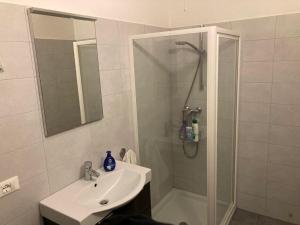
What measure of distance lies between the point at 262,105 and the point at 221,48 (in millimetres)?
776

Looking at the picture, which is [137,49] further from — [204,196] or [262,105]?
[204,196]

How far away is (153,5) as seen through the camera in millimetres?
2473

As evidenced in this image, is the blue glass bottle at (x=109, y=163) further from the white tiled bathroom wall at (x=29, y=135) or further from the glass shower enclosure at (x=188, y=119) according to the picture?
the glass shower enclosure at (x=188, y=119)

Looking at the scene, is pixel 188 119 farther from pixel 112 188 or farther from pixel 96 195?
pixel 96 195

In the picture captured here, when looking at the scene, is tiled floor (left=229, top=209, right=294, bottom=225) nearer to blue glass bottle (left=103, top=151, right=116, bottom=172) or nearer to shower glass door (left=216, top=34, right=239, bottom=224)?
shower glass door (left=216, top=34, right=239, bottom=224)

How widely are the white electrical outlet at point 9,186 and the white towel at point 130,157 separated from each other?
0.96 m

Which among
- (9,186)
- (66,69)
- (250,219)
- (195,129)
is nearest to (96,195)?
(9,186)

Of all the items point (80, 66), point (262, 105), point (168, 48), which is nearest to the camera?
point (80, 66)

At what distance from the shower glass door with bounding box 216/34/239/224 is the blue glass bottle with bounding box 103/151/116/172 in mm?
906

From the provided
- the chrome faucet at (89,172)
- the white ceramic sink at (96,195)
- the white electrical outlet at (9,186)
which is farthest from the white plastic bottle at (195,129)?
the white electrical outlet at (9,186)

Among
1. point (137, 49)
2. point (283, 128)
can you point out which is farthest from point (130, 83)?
point (283, 128)

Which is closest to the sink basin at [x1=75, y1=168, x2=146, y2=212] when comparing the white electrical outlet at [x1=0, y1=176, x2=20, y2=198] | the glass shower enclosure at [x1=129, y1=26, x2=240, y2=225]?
the white electrical outlet at [x1=0, y1=176, x2=20, y2=198]

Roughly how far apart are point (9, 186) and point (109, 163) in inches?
28.7

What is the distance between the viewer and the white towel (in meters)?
2.19
